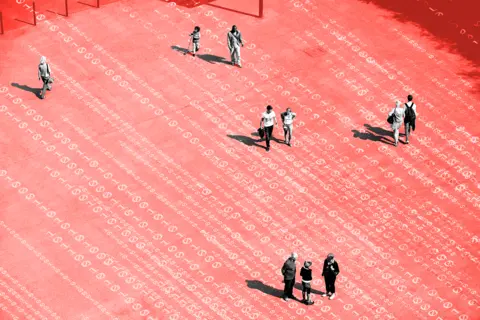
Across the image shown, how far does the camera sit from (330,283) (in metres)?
52.9

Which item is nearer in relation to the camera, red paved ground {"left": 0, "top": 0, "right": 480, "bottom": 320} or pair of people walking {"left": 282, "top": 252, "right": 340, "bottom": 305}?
pair of people walking {"left": 282, "top": 252, "right": 340, "bottom": 305}

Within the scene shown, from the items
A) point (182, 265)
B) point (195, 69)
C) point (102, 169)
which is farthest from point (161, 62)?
point (182, 265)

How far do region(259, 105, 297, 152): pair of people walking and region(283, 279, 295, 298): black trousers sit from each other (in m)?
7.88

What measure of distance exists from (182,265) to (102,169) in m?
5.99

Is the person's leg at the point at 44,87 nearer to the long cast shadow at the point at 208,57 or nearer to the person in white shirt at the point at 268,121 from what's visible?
the long cast shadow at the point at 208,57

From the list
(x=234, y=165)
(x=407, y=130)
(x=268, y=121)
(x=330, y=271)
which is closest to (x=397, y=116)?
(x=407, y=130)

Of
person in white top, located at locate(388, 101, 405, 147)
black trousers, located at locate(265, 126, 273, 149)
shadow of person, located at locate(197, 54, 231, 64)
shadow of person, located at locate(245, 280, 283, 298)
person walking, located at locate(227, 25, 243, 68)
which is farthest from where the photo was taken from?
shadow of person, located at locate(197, 54, 231, 64)

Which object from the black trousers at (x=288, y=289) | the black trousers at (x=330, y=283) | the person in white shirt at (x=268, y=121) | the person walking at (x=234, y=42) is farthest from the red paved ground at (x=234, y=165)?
the person in white shirt at (x=268, y=121)

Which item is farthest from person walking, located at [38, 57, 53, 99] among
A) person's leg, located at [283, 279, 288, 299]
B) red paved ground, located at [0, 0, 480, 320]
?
person's leg, located at [283, 279, 288, 299]

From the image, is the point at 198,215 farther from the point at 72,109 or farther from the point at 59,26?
the point at 59,26

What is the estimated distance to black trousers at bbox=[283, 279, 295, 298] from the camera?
52562mm

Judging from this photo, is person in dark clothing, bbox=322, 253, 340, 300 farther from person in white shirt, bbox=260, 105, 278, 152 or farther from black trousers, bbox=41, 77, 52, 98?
black trousers, bbox=41, 77, 52, 98

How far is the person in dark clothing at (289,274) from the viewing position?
5194 cm

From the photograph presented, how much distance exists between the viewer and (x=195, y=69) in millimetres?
63688
